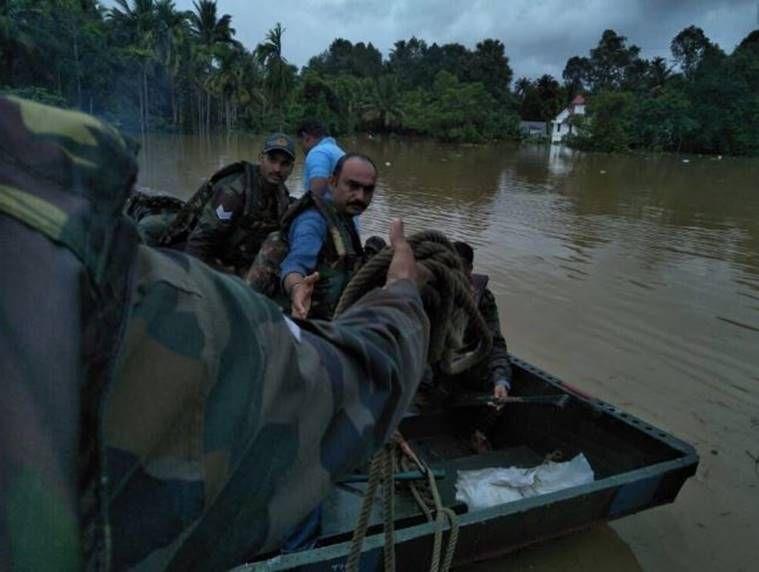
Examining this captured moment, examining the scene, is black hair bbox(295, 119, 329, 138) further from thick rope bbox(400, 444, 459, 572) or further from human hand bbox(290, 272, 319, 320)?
thick rope bbox(400, 444, 459, 572)

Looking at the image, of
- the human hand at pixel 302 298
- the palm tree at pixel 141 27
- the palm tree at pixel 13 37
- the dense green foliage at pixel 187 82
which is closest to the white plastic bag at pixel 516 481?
the human hand at pixel 302 298

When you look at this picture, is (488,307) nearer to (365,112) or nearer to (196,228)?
(196,228)

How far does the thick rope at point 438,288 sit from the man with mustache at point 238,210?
12.3 ft

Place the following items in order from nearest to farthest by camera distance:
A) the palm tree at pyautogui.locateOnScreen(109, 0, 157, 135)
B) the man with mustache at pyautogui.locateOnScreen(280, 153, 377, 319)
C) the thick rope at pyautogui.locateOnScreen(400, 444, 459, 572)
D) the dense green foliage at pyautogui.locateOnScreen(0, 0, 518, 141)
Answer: the thick rope at pyautogui.locateOnScreen(400, 444, 459, 572) → the man with mustache at pyautogui.locateOnScreen(280, 153, 377, 319) → the dense green foliage at pyautogui.locateOnScreen(0, 0, 518, 141) → the palm tree at pyautogui.locateOnScreen(109, 0, 157, 135)

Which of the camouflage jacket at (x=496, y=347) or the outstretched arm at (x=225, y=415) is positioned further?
the camouflage jacket at (x=496, y=347)

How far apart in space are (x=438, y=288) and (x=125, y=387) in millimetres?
1001

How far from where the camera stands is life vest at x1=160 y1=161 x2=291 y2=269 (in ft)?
17.0

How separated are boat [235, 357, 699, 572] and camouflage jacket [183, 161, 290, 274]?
231cm

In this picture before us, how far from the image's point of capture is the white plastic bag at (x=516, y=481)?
3.28 meters

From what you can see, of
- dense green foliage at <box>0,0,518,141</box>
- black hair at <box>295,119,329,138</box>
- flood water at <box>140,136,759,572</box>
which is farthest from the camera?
dense green foliage at <box>0,0,518,141</box>

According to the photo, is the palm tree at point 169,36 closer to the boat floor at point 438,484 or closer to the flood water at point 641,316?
the flood water at point 641,316

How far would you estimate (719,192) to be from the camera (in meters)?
24.5

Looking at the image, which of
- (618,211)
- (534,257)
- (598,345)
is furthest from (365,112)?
(598,345)

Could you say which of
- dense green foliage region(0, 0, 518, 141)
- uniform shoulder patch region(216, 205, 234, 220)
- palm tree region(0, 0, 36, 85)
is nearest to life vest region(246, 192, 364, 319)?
uniform shoulder patch region(216, 205, 234, 220)
